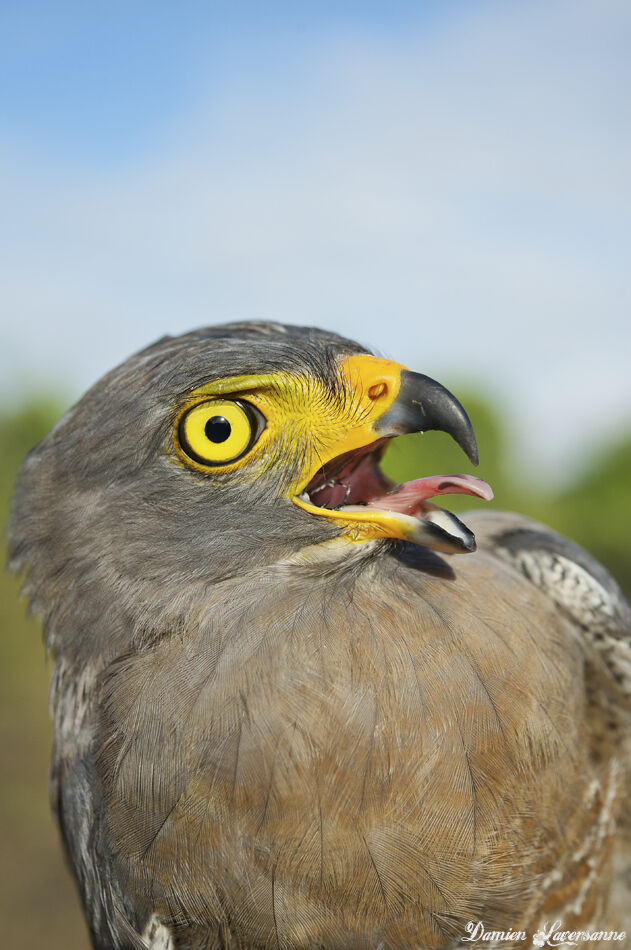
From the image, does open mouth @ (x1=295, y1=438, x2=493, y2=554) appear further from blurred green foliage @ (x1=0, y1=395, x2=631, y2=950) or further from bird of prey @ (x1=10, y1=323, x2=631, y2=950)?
blurred green foliage @ (x1=0, y1=395, x2=631, y2=950)

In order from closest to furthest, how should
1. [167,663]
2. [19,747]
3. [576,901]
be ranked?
[167,663]
[576,901]
[19,747]

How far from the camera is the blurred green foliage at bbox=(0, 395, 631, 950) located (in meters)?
9.48

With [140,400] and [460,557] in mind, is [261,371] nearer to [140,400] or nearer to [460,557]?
[140,400]

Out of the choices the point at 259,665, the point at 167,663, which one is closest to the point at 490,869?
the point at 259,665

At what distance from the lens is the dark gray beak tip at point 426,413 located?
2.54 meters

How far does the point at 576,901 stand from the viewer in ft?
9.68

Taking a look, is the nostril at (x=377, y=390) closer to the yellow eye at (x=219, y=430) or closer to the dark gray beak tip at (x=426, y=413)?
the dark gray beak tip at (x=426, y=413)

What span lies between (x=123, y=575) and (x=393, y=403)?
1181 mm

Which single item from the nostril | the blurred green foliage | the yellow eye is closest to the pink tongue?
the nostril

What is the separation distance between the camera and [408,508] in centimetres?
257

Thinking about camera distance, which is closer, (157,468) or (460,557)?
(157,468)
